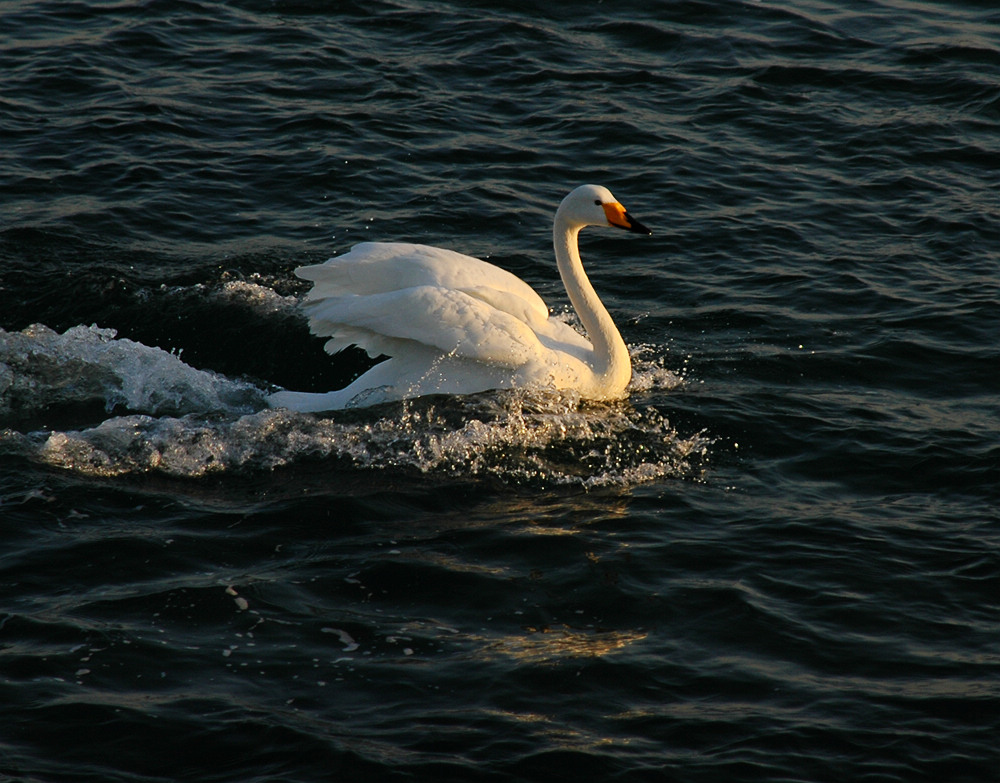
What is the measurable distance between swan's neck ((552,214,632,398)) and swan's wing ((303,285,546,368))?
645 mm

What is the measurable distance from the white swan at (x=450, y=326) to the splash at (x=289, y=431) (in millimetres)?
149

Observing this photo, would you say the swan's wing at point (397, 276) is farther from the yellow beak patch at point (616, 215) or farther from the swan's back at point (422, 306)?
the yellow beak patch at point (616, 215)

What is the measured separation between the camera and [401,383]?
28.1ft

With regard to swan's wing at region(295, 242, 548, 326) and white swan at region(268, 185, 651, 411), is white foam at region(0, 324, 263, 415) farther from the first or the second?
swan's wing at region(295, 242, 548, 326)

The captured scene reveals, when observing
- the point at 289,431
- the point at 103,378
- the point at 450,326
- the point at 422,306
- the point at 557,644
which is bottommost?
the point at 557,644

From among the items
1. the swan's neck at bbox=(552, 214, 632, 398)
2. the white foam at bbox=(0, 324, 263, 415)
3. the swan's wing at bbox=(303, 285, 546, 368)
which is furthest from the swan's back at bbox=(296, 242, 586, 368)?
the white foam at bbox=(0, 324, 263, 415)

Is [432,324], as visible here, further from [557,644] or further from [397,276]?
[557,644]

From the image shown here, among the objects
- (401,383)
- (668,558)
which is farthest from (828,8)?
(668,558)

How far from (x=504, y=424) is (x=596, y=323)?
1.12 m

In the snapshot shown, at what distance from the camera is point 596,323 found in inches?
354

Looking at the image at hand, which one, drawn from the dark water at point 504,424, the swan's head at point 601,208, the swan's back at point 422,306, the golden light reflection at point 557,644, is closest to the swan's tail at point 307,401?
the dark water at point 504,424

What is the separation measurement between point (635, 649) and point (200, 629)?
214cm

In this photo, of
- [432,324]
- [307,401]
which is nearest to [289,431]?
[307,401]

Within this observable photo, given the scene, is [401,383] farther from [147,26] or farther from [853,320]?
[147,26]
